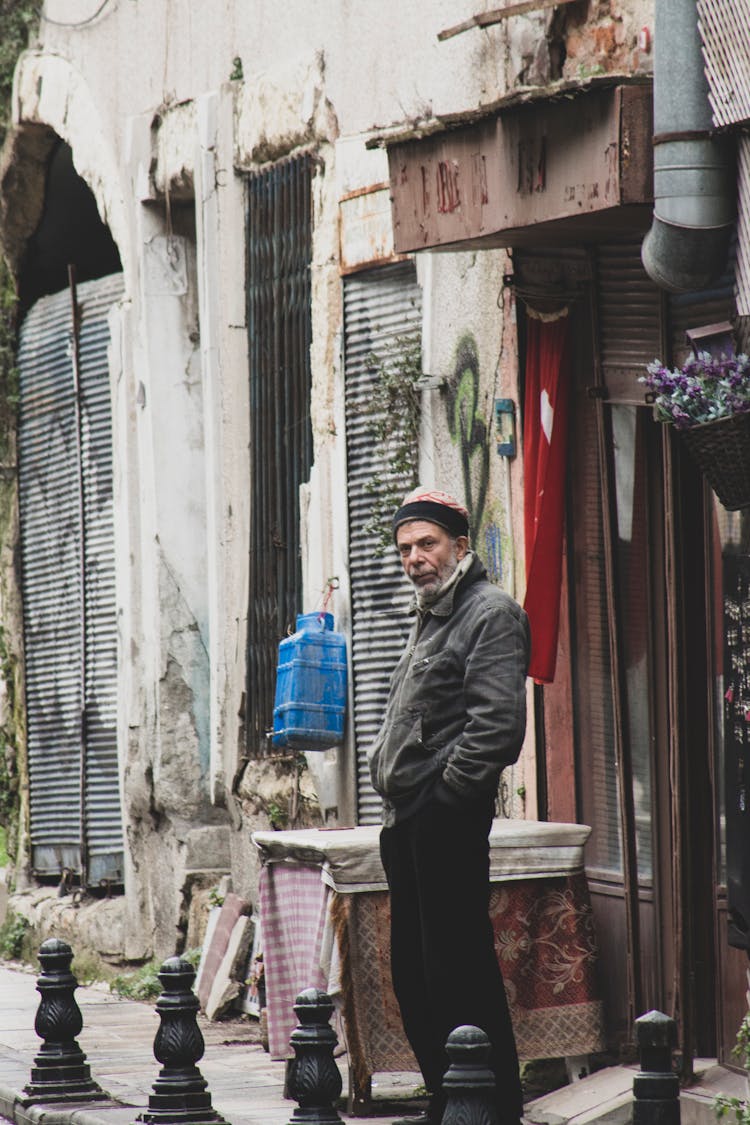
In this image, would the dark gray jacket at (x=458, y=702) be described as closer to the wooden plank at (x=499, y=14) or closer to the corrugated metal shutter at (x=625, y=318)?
the corrugated metal shutter at (x=625, y=318)

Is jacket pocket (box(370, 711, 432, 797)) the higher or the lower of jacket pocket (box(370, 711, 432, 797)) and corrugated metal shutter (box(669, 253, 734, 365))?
the lower

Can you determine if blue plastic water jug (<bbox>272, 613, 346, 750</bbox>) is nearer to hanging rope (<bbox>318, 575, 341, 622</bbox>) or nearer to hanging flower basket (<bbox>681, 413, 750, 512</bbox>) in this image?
hanging rope (<bbox>318, 575, 341, 622</bbox>)

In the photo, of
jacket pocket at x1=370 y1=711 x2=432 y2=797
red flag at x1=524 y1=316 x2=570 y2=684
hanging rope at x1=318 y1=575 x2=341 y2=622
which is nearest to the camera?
jacket pocket at x1=370 y1=711 x2=432 y2=797

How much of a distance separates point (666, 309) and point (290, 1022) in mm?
2803

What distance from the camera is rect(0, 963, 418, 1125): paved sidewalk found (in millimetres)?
7727

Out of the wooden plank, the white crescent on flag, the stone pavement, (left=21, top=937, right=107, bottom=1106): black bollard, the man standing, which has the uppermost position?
the wooden plank

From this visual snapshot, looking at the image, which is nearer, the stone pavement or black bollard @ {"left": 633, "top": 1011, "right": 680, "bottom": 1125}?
black bollard @ {"left": 633, "top": 1011, "right": 680, "bottom": 1125}

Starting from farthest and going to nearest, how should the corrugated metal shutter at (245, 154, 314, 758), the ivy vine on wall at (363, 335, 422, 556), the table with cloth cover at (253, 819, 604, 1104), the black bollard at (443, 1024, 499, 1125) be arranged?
the corrugated metal shutter at (245, 154, 314, 758), the ivy vine on wall at (363, 335, 422, 556), the table with cloth cover at (253, 819, 604, 1104), the black bollard at (443, 1024, 499, 1125)

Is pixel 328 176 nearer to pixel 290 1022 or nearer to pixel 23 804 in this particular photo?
pixel 290 1022

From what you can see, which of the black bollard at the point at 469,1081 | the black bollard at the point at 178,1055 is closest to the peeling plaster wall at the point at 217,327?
the black bollard at the point at 178,1055

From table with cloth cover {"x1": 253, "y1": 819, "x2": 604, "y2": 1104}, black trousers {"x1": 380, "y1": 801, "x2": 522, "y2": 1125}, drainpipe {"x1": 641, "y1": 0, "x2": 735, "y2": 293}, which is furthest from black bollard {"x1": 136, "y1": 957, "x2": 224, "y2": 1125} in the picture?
drainpipe {"x1": 641, "y1": 0, "x2": 735, "y2": 293}

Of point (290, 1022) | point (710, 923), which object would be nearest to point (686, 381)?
point (710, 923)

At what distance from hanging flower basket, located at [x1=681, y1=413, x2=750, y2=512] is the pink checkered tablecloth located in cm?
203

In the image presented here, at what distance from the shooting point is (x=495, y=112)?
25.3 ft
